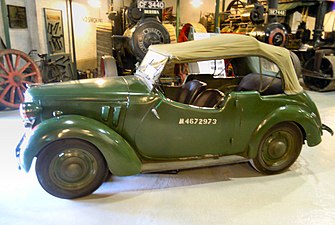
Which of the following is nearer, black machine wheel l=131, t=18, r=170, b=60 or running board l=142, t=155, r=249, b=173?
running board l=142, t=155, r=249, b=173

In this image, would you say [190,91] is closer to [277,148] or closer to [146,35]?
[277,148]

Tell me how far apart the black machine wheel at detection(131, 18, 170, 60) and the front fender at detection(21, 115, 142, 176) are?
414cm

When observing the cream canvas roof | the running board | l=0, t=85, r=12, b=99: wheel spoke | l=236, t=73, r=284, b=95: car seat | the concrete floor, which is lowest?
the concrete floor

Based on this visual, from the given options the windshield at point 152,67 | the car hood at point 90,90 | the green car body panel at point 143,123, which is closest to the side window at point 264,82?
the green car body panel at point 143,123

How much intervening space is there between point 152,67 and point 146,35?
3.66 meters

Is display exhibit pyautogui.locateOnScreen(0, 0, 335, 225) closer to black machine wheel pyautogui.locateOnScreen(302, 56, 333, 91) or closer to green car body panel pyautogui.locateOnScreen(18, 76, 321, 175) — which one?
green car body panel pyautogui.locateOnScreen(18, 76, 321, 175)

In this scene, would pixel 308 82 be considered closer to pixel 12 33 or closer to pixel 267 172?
pixel 267 172

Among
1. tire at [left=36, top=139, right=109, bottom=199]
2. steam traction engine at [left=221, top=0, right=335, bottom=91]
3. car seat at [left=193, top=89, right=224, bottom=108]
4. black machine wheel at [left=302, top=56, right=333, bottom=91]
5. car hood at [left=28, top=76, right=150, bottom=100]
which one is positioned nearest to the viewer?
tire at [left=36, top=139, right=109, bottom=199]

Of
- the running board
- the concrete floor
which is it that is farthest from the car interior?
the concrete floor

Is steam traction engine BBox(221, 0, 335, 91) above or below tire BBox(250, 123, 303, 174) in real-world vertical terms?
above

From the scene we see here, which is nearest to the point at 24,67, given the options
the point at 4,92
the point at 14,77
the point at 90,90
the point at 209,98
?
the point at 14,77

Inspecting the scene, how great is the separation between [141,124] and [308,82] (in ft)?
22.4

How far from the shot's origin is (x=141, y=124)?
2.51m

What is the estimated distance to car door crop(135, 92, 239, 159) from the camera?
99.3 inches
